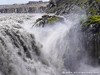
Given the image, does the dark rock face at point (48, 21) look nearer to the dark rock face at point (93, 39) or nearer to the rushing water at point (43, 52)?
the rushing water at point (43, 52)

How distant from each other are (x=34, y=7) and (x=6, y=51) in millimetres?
86707

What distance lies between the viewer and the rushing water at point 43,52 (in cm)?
3497

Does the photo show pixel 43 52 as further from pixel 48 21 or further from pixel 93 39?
pixel 48 21

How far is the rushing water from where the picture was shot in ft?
115

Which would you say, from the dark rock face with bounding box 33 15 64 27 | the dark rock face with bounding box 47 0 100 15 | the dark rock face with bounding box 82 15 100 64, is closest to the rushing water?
the dark rock face with bounding box 82 15 100 64

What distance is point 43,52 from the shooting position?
42.7m

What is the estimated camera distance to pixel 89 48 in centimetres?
4231

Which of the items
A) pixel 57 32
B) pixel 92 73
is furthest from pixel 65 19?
pixel 92 73

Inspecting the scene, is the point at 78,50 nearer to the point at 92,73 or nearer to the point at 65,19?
the point at 92,73

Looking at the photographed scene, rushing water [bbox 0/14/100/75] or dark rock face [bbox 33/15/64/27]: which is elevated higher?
dark rock face [bbox 33/15/64/27]

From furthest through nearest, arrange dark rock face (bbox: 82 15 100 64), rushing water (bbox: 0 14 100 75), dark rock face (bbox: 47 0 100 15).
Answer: dark rock face (bbox: 47 0 100 15)
dark rock face (bbox: 82 15 100 64)
rushing water (bbox: 0 14 100 75)

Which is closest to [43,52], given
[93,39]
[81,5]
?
[93,39]

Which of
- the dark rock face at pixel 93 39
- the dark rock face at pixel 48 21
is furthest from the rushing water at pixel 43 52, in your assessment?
the dark rock face at pixel 48 21

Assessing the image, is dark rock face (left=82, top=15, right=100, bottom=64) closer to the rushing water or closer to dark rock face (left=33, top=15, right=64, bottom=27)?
A: the rushing water
